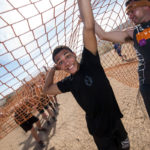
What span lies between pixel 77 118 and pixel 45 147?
1103 millimetres

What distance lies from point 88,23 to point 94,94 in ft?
2.04

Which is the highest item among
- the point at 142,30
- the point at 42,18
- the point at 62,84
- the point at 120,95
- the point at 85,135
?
A: the point at 42,18

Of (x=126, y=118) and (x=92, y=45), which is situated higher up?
(x=92, y=45)

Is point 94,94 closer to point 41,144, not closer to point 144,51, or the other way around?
point 144,51

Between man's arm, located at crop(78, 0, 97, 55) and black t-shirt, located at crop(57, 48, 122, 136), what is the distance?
60mm

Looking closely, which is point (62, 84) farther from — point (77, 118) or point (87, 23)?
point (77, 118)

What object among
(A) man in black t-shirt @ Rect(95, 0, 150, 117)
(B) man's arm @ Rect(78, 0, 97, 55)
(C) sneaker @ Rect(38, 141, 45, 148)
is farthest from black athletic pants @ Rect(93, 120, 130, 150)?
(C) sneaker @ Rect(38, 141, 45, 148)

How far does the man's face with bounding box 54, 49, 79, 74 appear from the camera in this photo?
1.08m

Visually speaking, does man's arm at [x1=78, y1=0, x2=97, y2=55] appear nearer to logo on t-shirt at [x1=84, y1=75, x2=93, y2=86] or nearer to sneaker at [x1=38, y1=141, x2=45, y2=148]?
logo on t-shirt at [x1=84, y1=75, x2=93, y2=86]

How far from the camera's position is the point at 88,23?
94 cm

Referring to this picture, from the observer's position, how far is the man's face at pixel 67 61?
3.56 feet

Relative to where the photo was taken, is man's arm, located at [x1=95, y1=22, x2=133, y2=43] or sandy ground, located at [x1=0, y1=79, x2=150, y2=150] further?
sandy ground, located at [x1=0, y1=79, x2=150, y2=150]

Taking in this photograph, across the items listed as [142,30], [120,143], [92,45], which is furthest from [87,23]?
[120,143]

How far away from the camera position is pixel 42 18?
4.13ft
